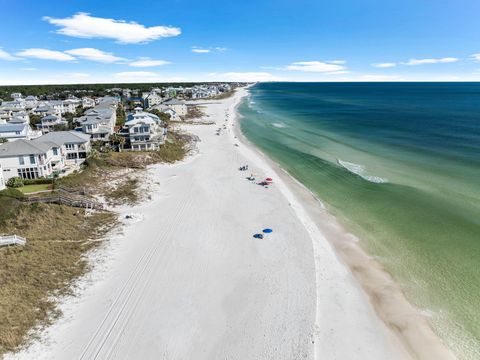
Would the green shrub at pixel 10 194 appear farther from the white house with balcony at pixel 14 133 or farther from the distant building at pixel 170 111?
the distant building at pixel 170 111

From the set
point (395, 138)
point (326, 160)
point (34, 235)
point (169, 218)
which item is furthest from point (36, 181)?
point (395, 138)

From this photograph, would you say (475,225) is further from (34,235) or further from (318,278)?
(34,235)

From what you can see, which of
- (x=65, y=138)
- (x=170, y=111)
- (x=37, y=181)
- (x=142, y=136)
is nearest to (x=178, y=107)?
(x=170, y=111)

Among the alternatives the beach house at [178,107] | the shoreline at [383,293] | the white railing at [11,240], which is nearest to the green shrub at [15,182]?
the white railing at [11,240]

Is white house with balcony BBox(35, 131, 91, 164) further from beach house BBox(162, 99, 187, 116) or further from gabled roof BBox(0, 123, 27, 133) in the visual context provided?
beach house BBox(162, 99, 187, 116)

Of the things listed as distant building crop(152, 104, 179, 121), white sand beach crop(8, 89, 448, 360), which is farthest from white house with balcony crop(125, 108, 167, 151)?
distant building crop(152, 104, 179, 121)

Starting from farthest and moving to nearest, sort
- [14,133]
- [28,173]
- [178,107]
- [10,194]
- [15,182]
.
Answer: [178,107] → [14,133] → [28,173] → [15,182] → [10,194]

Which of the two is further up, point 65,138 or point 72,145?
point 65,138

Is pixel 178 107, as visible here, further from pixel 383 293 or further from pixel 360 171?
pixel 383 293
